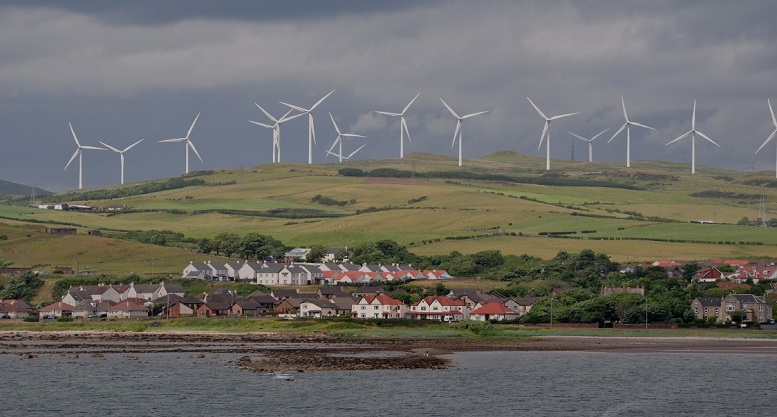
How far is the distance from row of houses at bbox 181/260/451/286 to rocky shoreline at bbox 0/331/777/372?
1559 inches

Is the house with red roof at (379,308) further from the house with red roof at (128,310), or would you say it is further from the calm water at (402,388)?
the calm water at (402,388)

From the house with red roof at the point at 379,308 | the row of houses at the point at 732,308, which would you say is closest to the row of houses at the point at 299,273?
the house with red roof at the point at 379,308

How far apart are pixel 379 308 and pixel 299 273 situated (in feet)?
94.0

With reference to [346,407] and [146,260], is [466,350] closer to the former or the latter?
[346,407]

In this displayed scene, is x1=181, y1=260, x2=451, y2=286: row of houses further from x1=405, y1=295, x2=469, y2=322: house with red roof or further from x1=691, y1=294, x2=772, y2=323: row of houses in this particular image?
x1=691, y1=294, x2=772, y2=323: row of houses

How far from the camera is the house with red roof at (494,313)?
114688mm

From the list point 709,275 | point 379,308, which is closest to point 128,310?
point 379,308

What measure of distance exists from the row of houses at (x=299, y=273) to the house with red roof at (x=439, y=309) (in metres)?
21.5

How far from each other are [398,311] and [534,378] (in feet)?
174

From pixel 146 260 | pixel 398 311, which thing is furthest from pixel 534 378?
pixel 146 260

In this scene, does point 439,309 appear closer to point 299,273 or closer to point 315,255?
point 299,273

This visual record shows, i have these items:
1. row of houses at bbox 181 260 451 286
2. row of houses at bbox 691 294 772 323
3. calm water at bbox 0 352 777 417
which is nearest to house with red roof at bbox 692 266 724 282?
row of houses at bbox 691 294 772 323

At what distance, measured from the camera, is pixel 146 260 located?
154875mm

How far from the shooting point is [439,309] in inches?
4685
